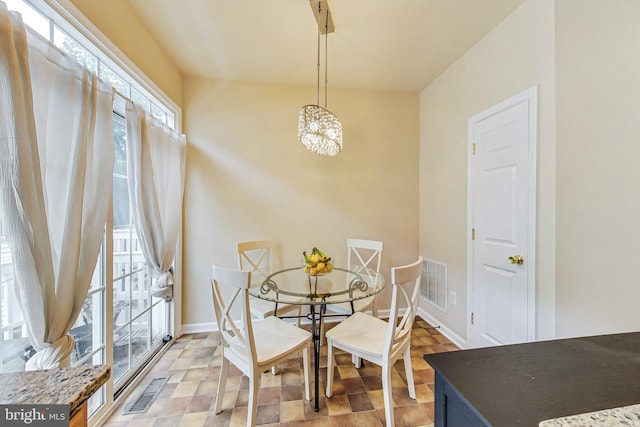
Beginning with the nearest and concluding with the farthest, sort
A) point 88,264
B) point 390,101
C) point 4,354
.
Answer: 1. point 4,354
2. point 88,264
3. point 390,101

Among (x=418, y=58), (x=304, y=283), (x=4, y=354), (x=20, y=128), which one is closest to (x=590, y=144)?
(x=418, y=58)

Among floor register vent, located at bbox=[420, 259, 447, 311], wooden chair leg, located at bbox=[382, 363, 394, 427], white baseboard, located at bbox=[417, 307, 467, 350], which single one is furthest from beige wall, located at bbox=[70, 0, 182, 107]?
white baseboard, located at bbox=[417, 307, 467, 350]

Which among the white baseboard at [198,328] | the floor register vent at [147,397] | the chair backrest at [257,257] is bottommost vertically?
the floor register vent at [147,397]

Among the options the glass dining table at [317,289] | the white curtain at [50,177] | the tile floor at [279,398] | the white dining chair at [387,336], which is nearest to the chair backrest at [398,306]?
the white dining chair at [387,336]

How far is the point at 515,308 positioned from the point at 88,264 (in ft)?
8.94

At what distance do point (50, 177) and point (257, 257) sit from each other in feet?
5.87

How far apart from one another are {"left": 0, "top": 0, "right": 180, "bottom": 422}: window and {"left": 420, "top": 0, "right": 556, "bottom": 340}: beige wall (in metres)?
2.74

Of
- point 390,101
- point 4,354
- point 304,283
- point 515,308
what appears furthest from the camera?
point 390,101

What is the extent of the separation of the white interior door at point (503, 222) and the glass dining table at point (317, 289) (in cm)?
91

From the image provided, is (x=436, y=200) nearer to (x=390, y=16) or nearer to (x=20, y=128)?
(x=390, y=16)

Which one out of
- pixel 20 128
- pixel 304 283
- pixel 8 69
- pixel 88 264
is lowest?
pixel 304 283

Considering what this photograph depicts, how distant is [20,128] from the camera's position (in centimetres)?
91

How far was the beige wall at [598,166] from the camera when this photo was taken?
1.13 meters

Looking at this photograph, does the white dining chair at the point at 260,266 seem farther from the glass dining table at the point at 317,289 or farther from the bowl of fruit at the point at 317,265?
the bowl of fruit at the point at 317,265
